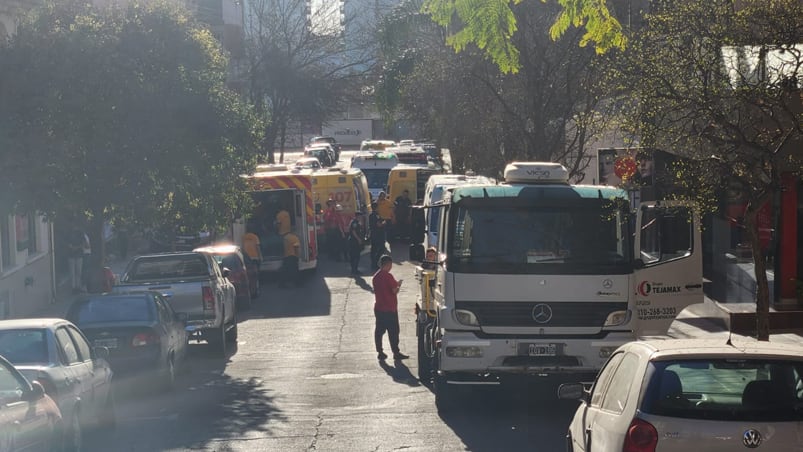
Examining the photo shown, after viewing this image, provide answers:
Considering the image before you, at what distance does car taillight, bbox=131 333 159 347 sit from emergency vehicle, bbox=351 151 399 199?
29720 millimetres

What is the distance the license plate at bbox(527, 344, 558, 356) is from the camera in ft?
42.0

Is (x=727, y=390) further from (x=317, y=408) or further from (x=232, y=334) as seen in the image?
(x=232, y=334)

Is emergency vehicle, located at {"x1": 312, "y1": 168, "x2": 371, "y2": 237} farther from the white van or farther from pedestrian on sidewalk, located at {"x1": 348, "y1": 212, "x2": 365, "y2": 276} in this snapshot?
the white van

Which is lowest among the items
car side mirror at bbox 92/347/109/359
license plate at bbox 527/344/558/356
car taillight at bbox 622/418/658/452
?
license plate at bbox 527/344/558/356

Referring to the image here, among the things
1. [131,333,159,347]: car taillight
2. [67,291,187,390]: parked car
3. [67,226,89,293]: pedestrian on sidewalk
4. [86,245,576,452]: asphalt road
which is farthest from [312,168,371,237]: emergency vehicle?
[131,333,159,347]: car taillight

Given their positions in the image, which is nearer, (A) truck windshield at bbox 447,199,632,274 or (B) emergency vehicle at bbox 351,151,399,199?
(A) truck windshield at bbox 447,199,632,274

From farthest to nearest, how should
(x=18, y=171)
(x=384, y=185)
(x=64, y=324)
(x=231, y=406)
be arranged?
(x=384, y=185), (x=18, y=171), (x=231, y=406), (x=64, y=324)

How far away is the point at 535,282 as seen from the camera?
12.9 m

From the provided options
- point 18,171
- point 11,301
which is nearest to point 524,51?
point 18,171

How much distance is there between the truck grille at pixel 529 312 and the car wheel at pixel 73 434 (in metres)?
4.32

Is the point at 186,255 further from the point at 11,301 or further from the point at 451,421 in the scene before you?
the point at 451,421

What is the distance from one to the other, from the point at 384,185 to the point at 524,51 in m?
23.2

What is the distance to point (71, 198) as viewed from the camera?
752 inches

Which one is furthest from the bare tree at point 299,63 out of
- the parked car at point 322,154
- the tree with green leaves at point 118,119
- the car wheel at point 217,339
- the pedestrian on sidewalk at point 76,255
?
Answer: the car wheel at point 217,339
